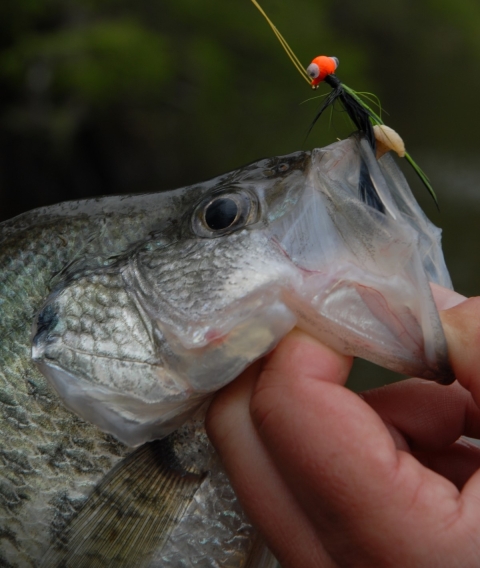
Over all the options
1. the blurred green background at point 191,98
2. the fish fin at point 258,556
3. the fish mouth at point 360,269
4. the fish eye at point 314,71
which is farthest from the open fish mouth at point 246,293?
the blurred green background at point 191,98

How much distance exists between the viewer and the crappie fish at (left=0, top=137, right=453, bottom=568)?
703 mm

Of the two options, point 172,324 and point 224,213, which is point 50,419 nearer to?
point 172,324

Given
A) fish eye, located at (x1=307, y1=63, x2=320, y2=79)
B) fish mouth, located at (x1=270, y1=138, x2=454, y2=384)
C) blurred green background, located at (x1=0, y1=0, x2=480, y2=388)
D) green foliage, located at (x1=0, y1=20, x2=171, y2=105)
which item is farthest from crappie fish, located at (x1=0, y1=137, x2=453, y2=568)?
green foliage, located at (x1=0, y1=20, x2=171, y2=105)

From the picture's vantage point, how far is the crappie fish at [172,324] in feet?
2.31

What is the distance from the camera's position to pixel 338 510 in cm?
61

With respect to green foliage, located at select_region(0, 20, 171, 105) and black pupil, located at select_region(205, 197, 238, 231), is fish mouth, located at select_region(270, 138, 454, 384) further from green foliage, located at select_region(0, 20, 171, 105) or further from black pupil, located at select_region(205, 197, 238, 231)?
green foliage, located at select_region(0, 20, 171, 105)

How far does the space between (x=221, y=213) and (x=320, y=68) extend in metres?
0.22

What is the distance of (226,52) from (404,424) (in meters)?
3.52

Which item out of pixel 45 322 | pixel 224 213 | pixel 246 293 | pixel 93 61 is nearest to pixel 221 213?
pixel 224 213

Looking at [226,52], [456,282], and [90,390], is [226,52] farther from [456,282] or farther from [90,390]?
[90,390]

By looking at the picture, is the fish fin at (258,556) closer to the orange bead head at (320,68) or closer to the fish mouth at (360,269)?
the fish mouth at (360,269)

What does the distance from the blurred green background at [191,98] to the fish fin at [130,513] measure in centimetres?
199

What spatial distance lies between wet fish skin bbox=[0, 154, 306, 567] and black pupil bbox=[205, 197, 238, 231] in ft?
0.17

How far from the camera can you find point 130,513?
A: 2.87 feet
